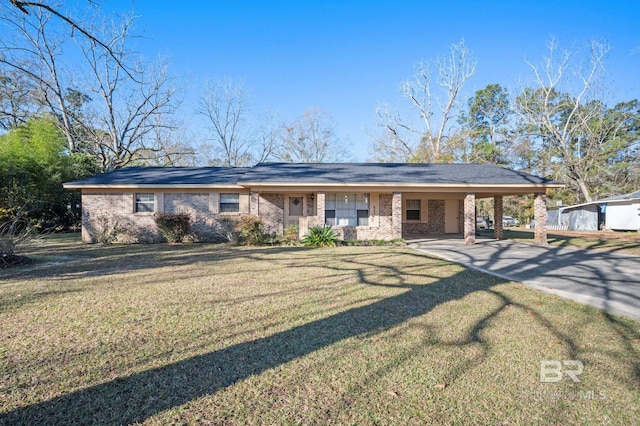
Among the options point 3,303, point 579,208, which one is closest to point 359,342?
point 3,303

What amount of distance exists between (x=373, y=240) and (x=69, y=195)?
56.9 feet

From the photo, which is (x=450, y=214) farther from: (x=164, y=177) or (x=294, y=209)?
(x=164, y=177)

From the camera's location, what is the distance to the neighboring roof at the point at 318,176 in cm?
1397

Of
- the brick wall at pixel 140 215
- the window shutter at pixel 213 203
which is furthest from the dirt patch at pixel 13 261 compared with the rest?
the window shutter at pixel 213 203

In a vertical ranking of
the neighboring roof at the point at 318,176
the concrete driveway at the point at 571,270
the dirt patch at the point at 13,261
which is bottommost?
the concrete driveway at the point at 571,270

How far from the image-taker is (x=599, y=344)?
3.66 metres

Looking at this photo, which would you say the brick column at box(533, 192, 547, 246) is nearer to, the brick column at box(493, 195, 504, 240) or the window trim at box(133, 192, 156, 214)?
the brick column at box(493, 195, 504, 240)

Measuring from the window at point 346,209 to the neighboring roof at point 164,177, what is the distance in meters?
4.48

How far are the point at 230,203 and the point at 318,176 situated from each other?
4.26m

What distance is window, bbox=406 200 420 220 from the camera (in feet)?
59.8

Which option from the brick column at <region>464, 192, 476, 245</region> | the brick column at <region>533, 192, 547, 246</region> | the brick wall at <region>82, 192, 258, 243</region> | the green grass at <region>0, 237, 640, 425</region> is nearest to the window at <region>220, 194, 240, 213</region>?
the brick wall at <region>82, 192, 258, 243</region>

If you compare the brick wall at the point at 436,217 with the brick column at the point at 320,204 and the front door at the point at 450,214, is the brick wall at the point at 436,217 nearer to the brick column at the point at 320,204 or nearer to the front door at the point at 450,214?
the front door at the point at 450,214

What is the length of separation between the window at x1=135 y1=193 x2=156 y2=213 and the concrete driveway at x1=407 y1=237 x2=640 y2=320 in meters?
11.8

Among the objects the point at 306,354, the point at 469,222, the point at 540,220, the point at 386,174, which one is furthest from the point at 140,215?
the point at 540,220
